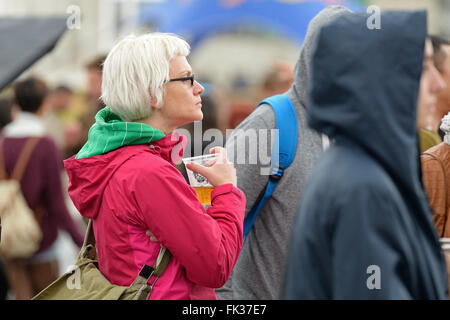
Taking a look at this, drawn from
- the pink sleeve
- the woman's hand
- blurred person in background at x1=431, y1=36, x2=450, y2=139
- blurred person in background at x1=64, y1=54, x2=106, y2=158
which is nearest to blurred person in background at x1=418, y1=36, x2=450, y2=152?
blurred person in background at x1=431, y1=36, x2=450, y2=139

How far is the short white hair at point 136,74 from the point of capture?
253cm

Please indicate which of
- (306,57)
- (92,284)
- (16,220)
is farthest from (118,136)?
(16,220)

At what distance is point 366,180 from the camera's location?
62.5 inches

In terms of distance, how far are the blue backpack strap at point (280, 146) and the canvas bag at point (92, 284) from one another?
0.66m

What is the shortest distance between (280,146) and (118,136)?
0.75m

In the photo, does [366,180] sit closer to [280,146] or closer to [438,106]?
[280,146]

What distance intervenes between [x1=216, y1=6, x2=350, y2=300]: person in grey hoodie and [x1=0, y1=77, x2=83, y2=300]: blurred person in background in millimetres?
2373

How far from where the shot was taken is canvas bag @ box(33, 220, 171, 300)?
2.31 m

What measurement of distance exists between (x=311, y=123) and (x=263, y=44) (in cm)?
1766

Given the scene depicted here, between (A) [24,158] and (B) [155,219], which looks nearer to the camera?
(B) [155,219]

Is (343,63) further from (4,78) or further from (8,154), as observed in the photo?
(8,154)

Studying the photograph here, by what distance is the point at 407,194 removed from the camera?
169 cm

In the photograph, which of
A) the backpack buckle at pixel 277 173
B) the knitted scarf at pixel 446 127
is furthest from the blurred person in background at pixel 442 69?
the backpack buckle at pixel 277 173
